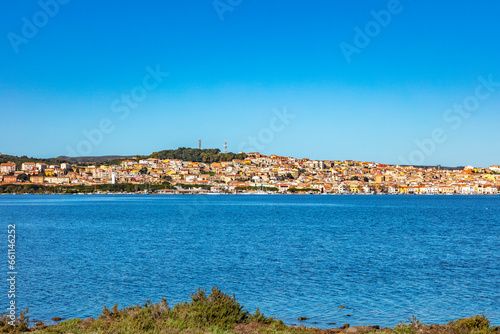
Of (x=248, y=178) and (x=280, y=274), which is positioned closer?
(x=280, y=274)

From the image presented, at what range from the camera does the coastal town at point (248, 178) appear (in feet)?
468

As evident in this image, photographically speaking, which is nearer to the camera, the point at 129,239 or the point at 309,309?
the point at 309,309

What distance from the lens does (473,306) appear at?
36.0 feet

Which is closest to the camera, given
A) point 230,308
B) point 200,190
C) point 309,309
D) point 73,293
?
point 230,308

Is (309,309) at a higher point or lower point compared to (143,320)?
lower

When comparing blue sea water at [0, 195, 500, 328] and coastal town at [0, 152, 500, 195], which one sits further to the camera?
coastal town at [0, 152, 500, 195]

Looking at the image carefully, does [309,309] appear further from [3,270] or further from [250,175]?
[250,175]

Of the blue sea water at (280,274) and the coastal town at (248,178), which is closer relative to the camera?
the blue sea water at (280,274)

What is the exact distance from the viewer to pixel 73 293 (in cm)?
1208

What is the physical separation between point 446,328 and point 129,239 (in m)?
20.0

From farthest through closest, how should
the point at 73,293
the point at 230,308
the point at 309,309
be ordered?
the point at 73,293 → the point at 309,309 → the point at 230,308

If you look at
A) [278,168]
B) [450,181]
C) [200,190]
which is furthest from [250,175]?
[450,181]

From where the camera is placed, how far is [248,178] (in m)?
154

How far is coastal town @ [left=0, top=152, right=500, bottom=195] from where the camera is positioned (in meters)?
143
